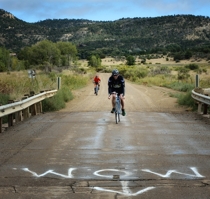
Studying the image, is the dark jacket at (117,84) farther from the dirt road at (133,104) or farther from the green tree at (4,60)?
the green tree at (4,60)

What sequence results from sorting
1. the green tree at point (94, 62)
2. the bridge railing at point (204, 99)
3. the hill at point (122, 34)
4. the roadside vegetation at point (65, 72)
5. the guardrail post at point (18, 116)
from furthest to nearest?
the hill at point (122, 34) → the green tree at point (94, 62) → the roadside vegetation at point (65, 72) → the bridge railing at point (204, 99) → the guardrail post at point (18, 116)

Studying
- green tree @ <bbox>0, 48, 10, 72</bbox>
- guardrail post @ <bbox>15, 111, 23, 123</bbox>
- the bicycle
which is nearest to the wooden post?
guardrail post @ <bbox>15, 111, 23, 123</bbox>

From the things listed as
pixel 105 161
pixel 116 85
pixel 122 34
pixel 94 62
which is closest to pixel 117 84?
pixel 116 85

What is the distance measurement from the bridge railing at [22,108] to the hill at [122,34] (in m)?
112

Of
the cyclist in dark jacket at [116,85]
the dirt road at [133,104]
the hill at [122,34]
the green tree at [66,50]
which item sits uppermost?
the hill at [122,34]

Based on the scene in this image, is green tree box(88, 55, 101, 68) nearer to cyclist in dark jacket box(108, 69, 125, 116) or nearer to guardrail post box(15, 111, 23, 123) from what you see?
guardrail post box(15, 111, 23, 123)

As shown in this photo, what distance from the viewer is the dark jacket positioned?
15773mm

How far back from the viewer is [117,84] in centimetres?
1585

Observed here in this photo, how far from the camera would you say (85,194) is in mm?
5984

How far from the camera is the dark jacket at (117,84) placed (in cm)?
1577

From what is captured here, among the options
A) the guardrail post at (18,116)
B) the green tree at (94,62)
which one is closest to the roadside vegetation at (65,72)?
the green tree at (94,62)

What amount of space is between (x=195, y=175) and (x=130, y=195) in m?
1.61

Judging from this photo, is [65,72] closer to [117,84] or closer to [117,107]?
[117,84]

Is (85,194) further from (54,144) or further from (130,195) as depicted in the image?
(54,144)
